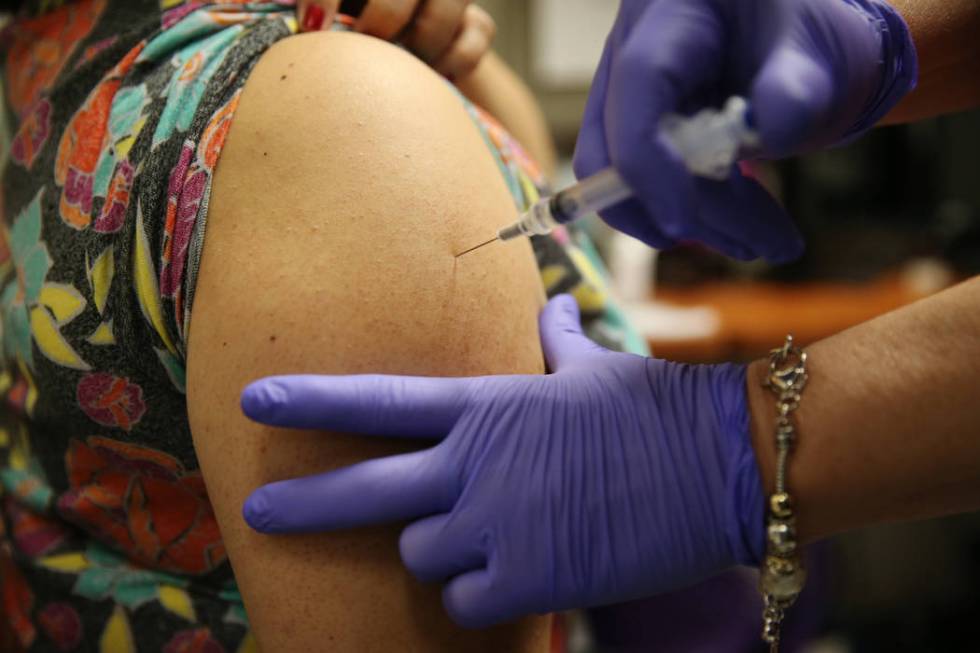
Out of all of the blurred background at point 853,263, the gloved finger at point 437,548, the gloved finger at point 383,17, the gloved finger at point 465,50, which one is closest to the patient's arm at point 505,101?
the gloved finger at point 465,50

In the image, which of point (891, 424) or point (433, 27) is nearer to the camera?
point (891, 424)

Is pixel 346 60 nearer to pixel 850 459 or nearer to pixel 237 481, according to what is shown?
pixel 237 481

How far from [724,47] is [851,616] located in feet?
8.72

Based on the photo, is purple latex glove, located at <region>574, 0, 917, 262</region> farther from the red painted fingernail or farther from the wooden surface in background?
the wooden surface in background

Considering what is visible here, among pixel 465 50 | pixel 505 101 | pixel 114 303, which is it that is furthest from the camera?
pixel 505 101

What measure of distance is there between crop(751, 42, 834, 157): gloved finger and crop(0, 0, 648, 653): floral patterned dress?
313 millimetres

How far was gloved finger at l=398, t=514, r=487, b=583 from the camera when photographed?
0.62 meters

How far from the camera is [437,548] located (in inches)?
24.5

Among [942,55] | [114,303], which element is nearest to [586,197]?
[114,303]

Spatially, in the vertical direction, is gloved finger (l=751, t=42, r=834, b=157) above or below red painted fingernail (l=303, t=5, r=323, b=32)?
below

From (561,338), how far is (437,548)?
0.79 ft

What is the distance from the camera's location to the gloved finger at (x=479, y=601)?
24.7 inches

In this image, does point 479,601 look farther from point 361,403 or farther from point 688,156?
point 688,156

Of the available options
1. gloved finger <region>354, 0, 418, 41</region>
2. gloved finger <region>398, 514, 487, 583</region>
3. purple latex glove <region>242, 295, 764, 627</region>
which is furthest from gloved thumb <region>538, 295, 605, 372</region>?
gloved finger <region>354, 0, 418, 41</region>
